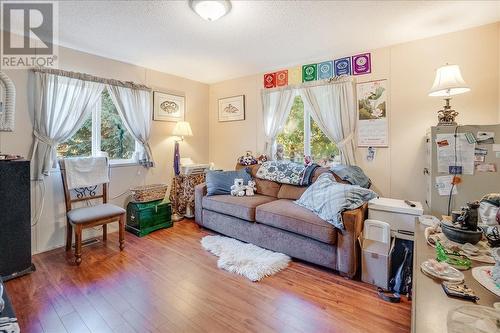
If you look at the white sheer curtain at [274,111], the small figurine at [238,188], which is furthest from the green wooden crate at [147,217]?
the white sheer curtain at [274,111]

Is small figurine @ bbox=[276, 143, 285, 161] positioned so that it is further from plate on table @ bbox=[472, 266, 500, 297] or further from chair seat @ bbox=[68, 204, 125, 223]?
plate on table @ bbox=[472, 266, 500, 297]

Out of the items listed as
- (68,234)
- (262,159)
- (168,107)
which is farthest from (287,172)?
(68,234)

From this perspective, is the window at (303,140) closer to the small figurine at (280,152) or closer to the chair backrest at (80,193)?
the small figurine at (280,152)

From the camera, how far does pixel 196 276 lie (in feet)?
7.63

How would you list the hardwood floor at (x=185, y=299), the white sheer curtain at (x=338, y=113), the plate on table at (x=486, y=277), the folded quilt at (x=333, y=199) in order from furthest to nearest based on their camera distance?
1. the white sheer curtain at (x=338, y=113)
2. the folded quilt at (x=333, y=199)
3. the hardwood floor at (x=185, y=299)
4. the plate on table at (x=486, y=277)

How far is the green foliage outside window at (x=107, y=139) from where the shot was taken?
3193mm

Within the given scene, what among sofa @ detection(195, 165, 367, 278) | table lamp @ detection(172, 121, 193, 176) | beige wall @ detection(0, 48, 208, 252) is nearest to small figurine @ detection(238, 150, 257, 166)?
sofa @ detection(195, 165, 367, 278)

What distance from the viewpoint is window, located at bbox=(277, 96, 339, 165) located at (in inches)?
138

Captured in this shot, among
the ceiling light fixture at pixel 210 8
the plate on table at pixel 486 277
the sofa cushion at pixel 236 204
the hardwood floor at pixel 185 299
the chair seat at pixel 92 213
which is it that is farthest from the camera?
the sofa cushion at pixel 236 204

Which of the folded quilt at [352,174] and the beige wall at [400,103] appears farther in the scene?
the folded quilt at [352,174]

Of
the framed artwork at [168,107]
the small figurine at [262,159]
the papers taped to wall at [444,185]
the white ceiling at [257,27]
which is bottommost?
the papers taped to wall at [444,185]

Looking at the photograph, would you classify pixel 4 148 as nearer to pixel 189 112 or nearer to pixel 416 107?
pixel 189 112

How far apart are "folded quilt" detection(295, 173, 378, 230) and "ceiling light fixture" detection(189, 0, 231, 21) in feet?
6.46

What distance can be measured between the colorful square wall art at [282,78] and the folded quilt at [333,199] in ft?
5.82
